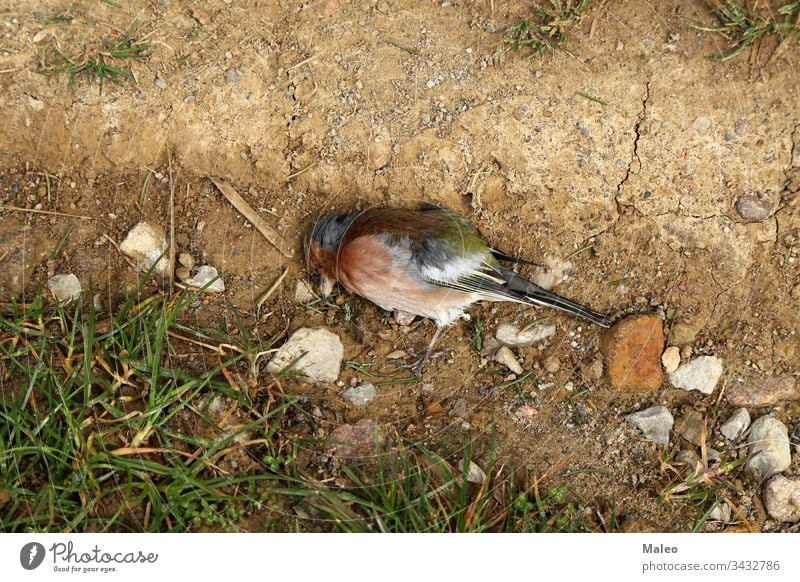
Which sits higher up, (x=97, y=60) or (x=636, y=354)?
(x=97, y=60)

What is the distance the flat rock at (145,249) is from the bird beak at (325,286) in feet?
2.70

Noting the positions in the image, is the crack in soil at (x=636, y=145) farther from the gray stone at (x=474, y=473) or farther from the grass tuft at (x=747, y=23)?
the gray stone at (x=474, y=473)

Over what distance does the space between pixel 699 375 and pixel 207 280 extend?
2.71 meters

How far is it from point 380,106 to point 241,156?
0.83 meters

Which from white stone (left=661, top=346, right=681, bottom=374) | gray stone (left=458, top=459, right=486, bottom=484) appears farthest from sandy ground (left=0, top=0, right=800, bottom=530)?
gray stone (left=458, top=459, right=486, bottom=484)

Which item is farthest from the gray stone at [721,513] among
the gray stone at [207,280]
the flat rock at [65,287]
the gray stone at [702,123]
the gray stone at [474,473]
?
the flat rock at [65,287]

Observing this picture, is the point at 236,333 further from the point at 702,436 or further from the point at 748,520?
the point at 748,520

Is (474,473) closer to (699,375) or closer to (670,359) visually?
(670,359)

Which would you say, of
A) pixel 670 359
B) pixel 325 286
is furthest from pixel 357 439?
pixel 670 359

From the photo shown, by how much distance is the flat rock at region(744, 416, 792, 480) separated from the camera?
336 centimetres

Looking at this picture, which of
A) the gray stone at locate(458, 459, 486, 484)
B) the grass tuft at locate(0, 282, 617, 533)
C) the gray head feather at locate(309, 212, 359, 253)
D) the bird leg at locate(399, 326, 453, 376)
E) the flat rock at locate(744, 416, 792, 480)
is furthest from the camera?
the bird leg at locate(399, 326, 453, 376)

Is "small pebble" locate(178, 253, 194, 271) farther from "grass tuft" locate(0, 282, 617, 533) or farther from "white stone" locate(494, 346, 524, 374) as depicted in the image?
"white stone" locate(494, 346, 524, 374)

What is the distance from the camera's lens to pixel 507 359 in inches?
141

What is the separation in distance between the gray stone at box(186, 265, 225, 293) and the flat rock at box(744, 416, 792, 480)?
2.94 meters
